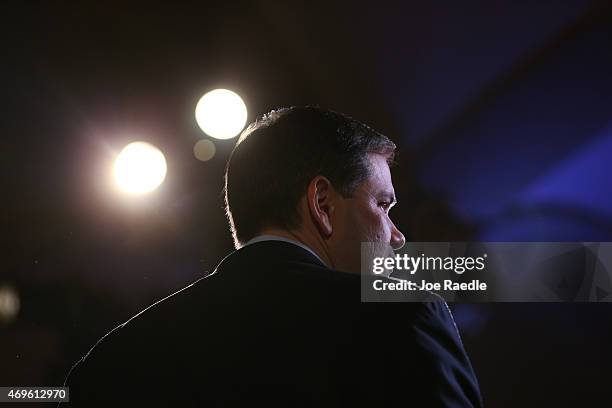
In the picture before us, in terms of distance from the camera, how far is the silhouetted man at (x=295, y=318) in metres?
0.75

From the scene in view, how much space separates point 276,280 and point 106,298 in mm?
2115

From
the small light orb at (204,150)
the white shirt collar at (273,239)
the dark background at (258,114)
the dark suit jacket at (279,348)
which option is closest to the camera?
the dark suit jacket at (279,348)

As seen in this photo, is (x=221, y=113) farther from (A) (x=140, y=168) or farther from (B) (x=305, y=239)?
(B) (x=305, y=239)

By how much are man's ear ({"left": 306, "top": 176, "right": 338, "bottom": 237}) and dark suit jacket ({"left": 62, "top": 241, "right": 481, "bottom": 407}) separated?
10 centimetres

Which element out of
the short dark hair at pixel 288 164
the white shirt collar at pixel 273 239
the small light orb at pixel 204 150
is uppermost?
the small light orb at pixel 204 150

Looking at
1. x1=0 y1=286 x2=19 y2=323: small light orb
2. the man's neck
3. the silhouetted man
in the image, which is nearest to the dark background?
x1=0 y1=286 x2=19 y2=323: small light orb

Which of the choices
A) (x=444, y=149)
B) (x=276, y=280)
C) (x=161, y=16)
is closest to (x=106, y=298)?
(x=161, y=16)

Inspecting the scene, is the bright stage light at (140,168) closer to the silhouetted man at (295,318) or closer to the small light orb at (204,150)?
the small light orb at (204,150)

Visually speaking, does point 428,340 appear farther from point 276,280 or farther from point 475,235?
point 475,235

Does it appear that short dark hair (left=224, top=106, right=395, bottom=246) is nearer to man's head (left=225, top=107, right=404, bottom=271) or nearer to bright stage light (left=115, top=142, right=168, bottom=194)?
man's head (left=225, top=107, right=404, bottom=271)

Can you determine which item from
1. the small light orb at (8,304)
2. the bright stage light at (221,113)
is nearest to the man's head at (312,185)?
the bright stage light at (221,113)

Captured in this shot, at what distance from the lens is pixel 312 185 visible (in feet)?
3.45

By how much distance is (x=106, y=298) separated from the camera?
277cm

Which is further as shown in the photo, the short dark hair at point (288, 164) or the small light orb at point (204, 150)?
the small light orb at point (204, 150)
